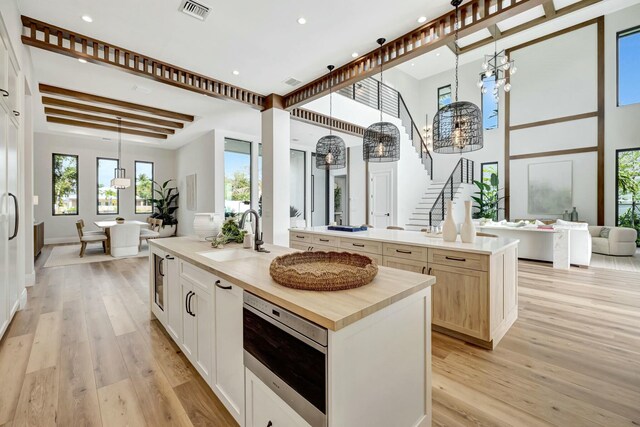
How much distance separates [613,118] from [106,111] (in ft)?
42.3

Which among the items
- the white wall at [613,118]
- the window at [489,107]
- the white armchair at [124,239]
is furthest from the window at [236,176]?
the white wall at [613,118]

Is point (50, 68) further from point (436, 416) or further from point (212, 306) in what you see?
point (436, 416)

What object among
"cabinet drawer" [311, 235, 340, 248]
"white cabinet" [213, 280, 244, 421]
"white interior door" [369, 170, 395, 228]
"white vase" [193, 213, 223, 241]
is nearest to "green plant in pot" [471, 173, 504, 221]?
"white interior door" [369, 170, 395, 228]

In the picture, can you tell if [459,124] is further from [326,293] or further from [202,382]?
[202,382]

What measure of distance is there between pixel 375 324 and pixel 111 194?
10.9 metres

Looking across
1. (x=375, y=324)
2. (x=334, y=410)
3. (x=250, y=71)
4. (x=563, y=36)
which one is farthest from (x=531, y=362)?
(x=563, y=36)

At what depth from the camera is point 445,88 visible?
11305mm

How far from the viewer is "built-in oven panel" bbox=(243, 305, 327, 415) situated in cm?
103

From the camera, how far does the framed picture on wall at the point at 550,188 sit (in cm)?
867

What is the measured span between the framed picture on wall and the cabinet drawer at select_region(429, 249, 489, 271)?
8.79 metres

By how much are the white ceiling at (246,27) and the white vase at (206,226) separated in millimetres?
2199

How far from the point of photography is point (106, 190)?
30.6 ft

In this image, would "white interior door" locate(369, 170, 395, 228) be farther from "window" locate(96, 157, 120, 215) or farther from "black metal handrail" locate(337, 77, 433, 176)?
"window" locate(96, 157, 120, 215)

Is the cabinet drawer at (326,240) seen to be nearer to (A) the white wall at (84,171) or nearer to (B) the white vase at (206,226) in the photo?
(B) the white vase at (206,226)
